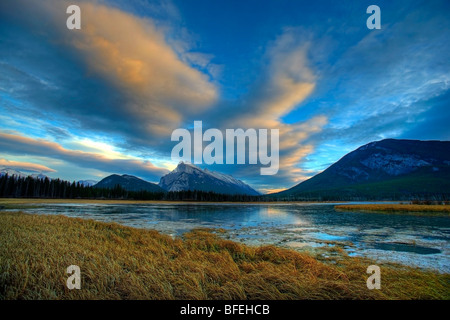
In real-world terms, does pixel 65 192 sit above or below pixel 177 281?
below

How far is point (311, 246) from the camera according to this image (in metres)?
17.4

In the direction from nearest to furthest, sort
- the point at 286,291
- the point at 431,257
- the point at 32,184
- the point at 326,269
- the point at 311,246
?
the point at 286,291 < the point at 326,269 < the point at 431,257 < the point at 311,246 < the point at 32,184

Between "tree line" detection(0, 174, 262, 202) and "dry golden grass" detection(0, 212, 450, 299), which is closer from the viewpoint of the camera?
"dry golden grass" detection(0, 212, 450, 299)

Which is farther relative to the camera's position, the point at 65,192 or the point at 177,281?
the point at 65,192

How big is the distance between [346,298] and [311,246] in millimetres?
11606

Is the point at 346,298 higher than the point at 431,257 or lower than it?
higher

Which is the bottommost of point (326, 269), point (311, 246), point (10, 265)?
point (311, 246)

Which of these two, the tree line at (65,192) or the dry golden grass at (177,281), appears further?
the tree line at (65,192)
